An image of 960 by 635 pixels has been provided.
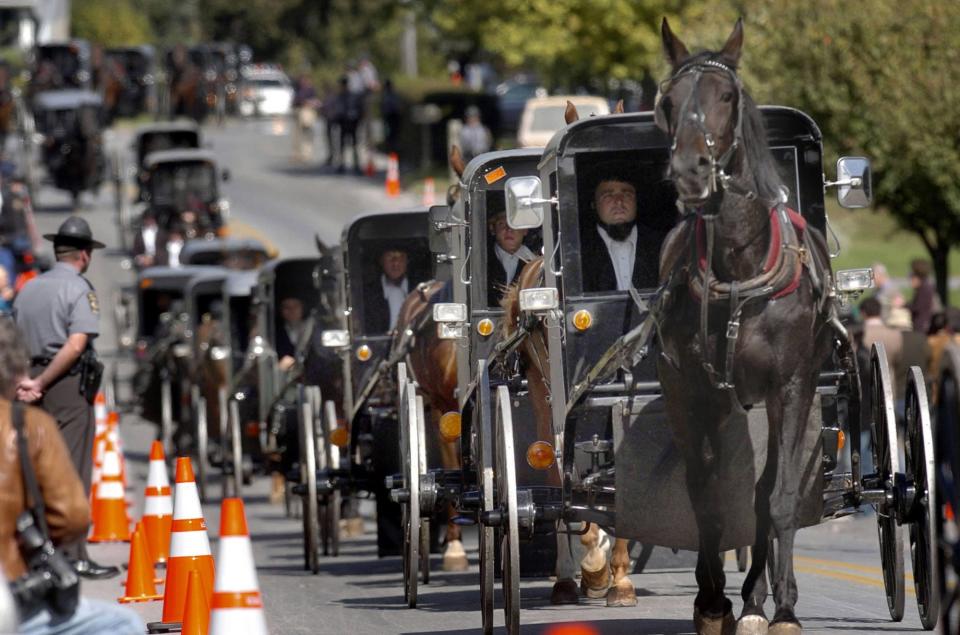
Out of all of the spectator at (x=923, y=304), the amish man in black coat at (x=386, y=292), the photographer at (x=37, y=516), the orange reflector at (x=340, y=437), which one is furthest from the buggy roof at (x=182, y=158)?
the photographer at (x=37, y=516)

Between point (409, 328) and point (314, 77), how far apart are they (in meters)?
65.1

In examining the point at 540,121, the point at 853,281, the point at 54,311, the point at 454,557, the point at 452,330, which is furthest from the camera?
the point at 540,121

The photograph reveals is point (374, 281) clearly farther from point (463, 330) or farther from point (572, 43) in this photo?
point (572, 43)

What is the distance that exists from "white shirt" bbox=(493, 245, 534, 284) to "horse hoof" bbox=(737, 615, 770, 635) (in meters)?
3.63

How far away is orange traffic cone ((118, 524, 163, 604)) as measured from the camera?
A: 1279 cm

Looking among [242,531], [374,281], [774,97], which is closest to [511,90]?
[774,97]

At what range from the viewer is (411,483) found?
470 inches

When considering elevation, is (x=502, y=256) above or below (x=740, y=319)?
above

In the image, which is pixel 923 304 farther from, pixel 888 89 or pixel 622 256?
pixel 622 256

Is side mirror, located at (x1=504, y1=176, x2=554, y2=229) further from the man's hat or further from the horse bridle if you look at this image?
the man's hat

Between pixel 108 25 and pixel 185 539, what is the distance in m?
75.6

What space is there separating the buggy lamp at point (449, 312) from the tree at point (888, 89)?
48.0 feet

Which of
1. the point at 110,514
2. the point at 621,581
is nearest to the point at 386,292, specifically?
the point at 110,514

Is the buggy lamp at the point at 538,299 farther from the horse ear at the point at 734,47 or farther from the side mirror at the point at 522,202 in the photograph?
the horse ear at the point at 734,47
